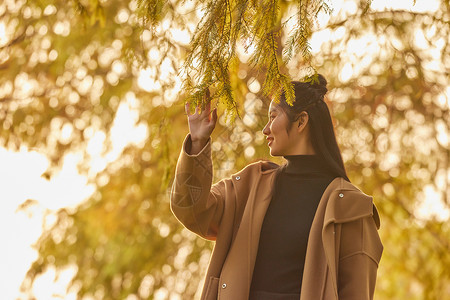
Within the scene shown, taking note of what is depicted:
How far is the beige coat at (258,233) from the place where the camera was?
100 inches

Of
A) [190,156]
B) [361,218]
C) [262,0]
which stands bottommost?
[361,218]

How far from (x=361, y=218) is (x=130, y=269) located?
4103 millimetres

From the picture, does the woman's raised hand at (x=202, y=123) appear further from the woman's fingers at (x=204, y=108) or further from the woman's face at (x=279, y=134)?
the woman's face at (x=279, y=134)

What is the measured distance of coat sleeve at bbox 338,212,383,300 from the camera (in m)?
2.55

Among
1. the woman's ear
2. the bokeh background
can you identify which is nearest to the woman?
the woman's ear

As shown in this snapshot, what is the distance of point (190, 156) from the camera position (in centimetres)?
256

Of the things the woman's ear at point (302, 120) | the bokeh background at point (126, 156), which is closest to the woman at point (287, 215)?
the woman's ear at point (302, 120)

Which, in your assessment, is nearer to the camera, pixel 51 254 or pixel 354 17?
pixel 354 17

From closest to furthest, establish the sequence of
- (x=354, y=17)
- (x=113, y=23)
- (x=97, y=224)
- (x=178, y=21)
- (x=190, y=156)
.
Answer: (x=190, y=156)
(x=178, y=21)
(x=354, y=17)
(x=113, y=23)
(x=97, y=224)

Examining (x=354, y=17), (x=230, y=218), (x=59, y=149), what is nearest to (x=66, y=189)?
(x=59, y=149)

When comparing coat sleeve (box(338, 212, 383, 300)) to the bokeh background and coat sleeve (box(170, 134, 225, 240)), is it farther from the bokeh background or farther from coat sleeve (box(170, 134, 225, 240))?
the bokeh background

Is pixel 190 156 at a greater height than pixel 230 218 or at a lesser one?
greater

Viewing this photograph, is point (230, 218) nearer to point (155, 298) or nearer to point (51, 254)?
point (155, 298)

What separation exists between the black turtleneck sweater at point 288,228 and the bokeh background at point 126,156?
2.55 meters
